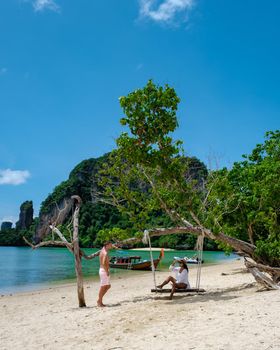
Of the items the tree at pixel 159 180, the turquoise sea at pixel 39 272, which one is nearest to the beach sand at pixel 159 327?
the tree at pixel 159 180

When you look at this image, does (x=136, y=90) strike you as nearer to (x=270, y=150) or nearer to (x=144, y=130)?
(x=144, y=130)

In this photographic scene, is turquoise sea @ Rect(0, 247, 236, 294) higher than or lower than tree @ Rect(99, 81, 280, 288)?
lower

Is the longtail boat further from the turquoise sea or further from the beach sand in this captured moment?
the beach sand

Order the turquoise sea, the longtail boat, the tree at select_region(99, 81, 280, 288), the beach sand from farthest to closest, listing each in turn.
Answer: the longtail boat
the turquoise sea
the tree at select_region(99, 81, 280, 288)
the beach sand

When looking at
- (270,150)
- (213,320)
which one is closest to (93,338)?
(213,320)

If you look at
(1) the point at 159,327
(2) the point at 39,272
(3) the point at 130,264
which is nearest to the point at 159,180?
(1) the point at 159,327

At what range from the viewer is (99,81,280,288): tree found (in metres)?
11.5

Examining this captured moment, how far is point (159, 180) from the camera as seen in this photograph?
12.9 m

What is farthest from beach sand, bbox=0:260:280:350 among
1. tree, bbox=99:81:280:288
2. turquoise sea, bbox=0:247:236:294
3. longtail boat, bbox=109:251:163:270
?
longtail boat, bbox=109:251:163:270

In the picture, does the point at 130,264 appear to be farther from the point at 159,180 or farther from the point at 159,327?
the point at 159,327

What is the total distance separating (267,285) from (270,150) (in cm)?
783

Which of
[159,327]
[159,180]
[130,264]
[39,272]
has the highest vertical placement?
[159,180]

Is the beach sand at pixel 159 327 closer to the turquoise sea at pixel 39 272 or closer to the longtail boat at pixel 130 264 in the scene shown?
the turquoise sea at pixel 39 272

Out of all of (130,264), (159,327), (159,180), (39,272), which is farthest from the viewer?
(39,272)
